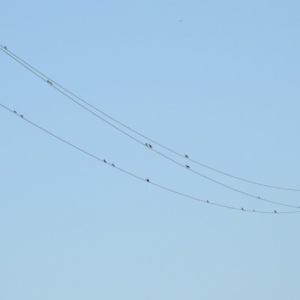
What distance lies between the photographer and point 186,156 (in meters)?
79.6

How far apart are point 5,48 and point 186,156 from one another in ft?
Result: 60.1

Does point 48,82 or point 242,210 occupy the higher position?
point 242,210

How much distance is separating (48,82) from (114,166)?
31.4 feet

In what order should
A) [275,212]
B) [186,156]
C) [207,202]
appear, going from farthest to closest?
1. [275,212]
2. [207,202]
3. [186,156]

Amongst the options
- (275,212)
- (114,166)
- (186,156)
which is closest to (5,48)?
(114,166)

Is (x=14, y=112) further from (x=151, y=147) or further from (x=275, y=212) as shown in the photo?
(x=275, y=212)

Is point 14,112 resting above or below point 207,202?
below

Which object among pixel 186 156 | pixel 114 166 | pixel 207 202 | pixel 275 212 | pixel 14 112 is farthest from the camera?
pixel 275 212

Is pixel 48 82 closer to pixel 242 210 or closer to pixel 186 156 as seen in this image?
pixel 186 156

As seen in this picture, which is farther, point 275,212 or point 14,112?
point 275,212

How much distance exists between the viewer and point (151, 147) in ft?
247

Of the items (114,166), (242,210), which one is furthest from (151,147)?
(242,210)

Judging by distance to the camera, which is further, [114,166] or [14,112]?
[114,166]

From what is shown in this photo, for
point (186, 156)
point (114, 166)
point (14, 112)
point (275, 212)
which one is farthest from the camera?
point (275, 212)
